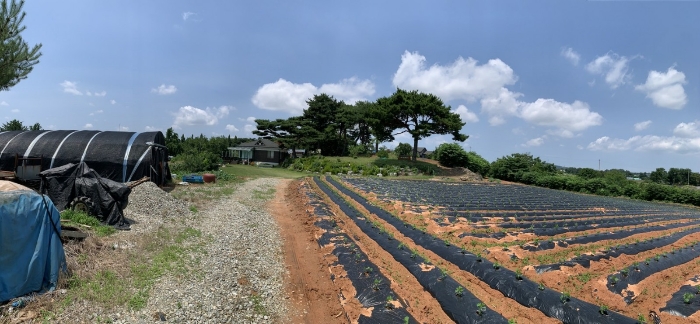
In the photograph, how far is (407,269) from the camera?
730 cm

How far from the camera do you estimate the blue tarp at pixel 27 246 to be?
16.2ft

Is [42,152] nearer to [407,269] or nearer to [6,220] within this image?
[6,220]

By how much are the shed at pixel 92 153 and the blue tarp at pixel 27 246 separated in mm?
12574

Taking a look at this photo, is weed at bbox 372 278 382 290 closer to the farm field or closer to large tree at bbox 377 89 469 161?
the farm field

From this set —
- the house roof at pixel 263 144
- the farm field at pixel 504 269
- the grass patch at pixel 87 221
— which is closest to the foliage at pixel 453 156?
the house roof at pixel 263 144

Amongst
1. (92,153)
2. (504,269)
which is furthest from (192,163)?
(504,269)

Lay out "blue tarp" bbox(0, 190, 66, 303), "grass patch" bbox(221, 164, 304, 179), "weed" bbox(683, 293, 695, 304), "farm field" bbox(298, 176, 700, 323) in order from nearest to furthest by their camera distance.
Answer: "blue tarp" bbox(0, 190, 66, 303) → "farm field" bbox(298, 176, 700, 323) → "weed" bbox(683, 293, 695, 304) → "grass patch" bbox(221, 164, 304, 179)

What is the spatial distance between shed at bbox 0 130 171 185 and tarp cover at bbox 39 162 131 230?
25.7ft

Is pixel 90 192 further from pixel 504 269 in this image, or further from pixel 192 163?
pixel 192 163

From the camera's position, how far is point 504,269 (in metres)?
7.04

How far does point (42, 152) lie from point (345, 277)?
20.0m

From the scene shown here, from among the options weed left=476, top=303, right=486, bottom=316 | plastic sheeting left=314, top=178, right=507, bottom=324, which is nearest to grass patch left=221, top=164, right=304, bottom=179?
plastic sheeting left=314, top=178, right=507, bottom=324

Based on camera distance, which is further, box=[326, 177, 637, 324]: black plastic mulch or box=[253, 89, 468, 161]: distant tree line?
box=[253, 89, 468, 161]: distant tree line

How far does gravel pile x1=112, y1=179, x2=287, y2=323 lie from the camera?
16.7ft
